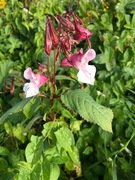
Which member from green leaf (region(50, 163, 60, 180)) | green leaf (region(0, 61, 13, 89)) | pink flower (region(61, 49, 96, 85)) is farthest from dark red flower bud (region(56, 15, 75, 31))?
green leaf (region(0, 61, 13, 89))

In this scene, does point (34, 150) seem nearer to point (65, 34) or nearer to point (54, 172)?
point (54, 172)

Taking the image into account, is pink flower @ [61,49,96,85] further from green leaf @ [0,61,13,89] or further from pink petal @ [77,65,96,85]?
green leaf @ [0,61,13,89]

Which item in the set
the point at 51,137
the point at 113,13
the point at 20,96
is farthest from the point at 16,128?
the point at 113,13

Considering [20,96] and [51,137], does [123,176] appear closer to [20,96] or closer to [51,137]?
[51,137]

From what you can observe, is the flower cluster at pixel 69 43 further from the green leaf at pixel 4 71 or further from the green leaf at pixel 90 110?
the green leaf at pixel 4 71

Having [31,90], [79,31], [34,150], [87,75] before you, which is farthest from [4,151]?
[79,31]

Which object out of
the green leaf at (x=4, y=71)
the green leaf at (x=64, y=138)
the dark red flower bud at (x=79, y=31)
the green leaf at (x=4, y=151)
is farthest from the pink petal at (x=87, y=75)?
the green leaf at (x=4, y=71)
